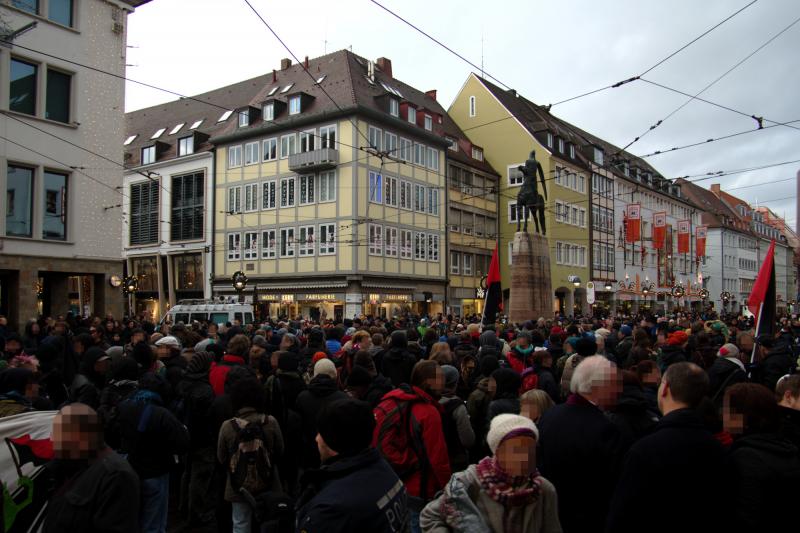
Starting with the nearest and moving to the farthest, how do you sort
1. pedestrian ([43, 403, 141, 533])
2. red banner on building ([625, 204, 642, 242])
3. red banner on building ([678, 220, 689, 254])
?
pedestrian ([43, 403, 141, 533]) → red banner on building ([625, 204, 642, 242]) → red banner on building ([678, 220, 689, 254])

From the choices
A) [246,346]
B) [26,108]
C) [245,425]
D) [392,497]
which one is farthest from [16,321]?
[392,497]

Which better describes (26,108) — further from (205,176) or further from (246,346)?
(205,176)

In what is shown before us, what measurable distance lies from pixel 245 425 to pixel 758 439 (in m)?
3.56

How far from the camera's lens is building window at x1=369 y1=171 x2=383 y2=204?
36.8 metres

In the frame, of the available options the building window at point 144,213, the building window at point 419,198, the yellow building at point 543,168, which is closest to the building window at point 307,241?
the building window at point 419,198

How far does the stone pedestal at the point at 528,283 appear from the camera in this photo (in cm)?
2252

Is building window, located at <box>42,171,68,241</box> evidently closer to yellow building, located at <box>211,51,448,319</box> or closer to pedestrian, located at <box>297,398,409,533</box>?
yellow building, located at <box>211,51,448,319</box>

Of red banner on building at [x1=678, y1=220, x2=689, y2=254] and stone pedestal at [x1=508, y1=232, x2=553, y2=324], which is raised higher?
red banner on building at [x1=678, y1=220, x2=689, y2=254]

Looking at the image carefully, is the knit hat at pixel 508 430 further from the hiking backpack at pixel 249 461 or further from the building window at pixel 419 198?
the building window at pixel 419 198

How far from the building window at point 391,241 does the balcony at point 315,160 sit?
503 centimetres

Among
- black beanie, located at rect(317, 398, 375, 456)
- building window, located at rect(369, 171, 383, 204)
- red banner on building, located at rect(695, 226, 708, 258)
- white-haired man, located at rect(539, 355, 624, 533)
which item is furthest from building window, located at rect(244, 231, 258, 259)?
red banner on building, located at rect(695, 226, 708, 258)

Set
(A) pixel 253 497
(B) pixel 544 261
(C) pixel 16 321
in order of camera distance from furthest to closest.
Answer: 1. (B) pixel 544 261
2. (C) pixel 16 321
3. (A) pixel 253 497

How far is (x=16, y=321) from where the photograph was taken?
61.2ft

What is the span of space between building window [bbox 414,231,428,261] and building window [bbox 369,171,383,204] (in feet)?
13.4
